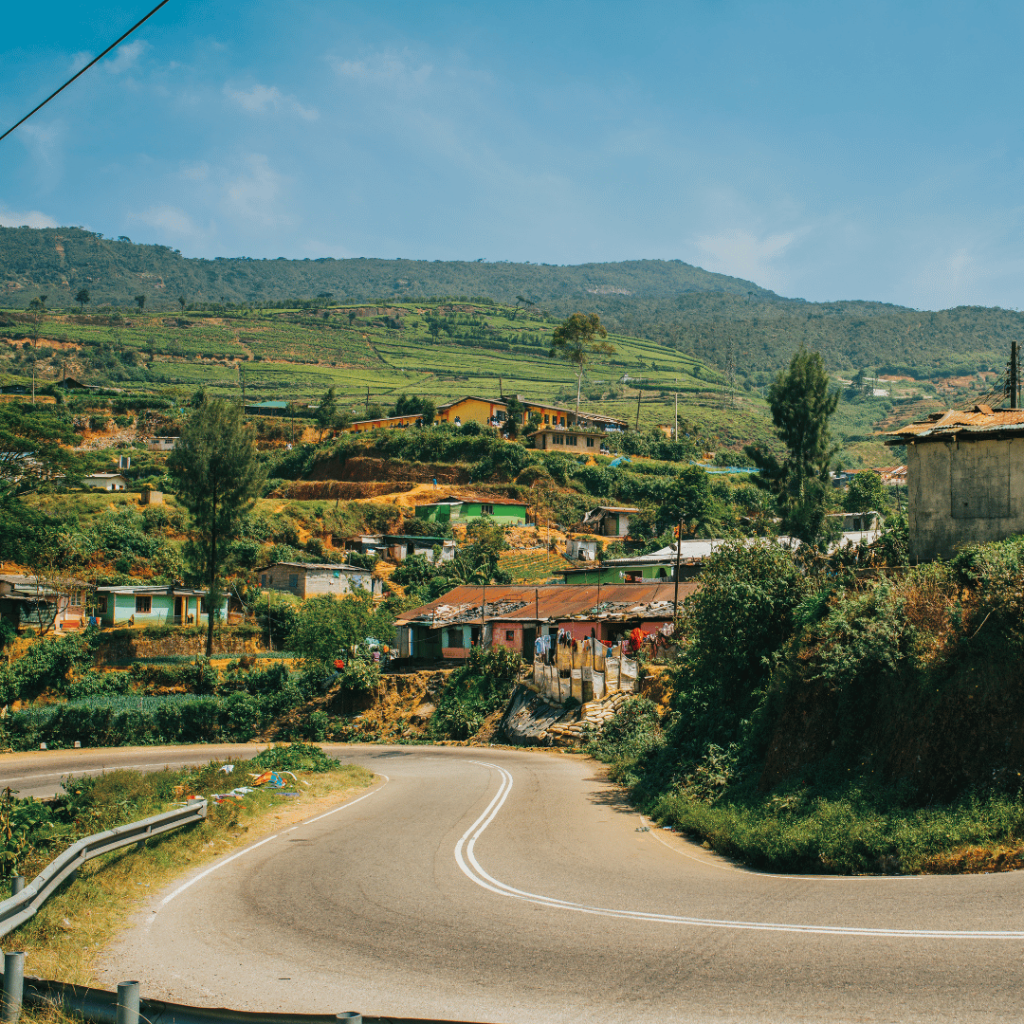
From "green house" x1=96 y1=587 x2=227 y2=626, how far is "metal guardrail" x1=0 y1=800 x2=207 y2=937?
3726 centimetres

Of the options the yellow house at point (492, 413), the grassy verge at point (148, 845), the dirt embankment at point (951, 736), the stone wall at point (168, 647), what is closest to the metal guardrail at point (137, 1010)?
the grassy verge at point (148, 845)

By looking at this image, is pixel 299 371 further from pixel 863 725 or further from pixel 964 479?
pixel 863 725

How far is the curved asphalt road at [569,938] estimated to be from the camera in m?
7.10

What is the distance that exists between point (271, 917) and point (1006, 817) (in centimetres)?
897

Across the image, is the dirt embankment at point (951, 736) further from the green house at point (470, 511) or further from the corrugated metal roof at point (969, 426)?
the green house at point (470, 511)

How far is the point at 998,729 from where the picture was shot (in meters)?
11.7

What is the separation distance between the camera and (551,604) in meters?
44.8

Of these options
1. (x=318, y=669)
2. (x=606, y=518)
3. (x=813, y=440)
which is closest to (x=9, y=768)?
(x=318, y=669)

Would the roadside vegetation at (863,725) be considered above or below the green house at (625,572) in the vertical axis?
below

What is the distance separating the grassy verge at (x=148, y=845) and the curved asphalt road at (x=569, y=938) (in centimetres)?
41

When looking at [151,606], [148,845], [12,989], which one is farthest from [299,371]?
[12,989]

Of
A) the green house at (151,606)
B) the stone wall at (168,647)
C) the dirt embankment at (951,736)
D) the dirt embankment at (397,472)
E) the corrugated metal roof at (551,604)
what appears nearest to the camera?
the dirt embankment at (951,736)

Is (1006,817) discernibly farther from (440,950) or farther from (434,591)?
(434,591)

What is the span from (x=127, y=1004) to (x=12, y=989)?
1168 mm
